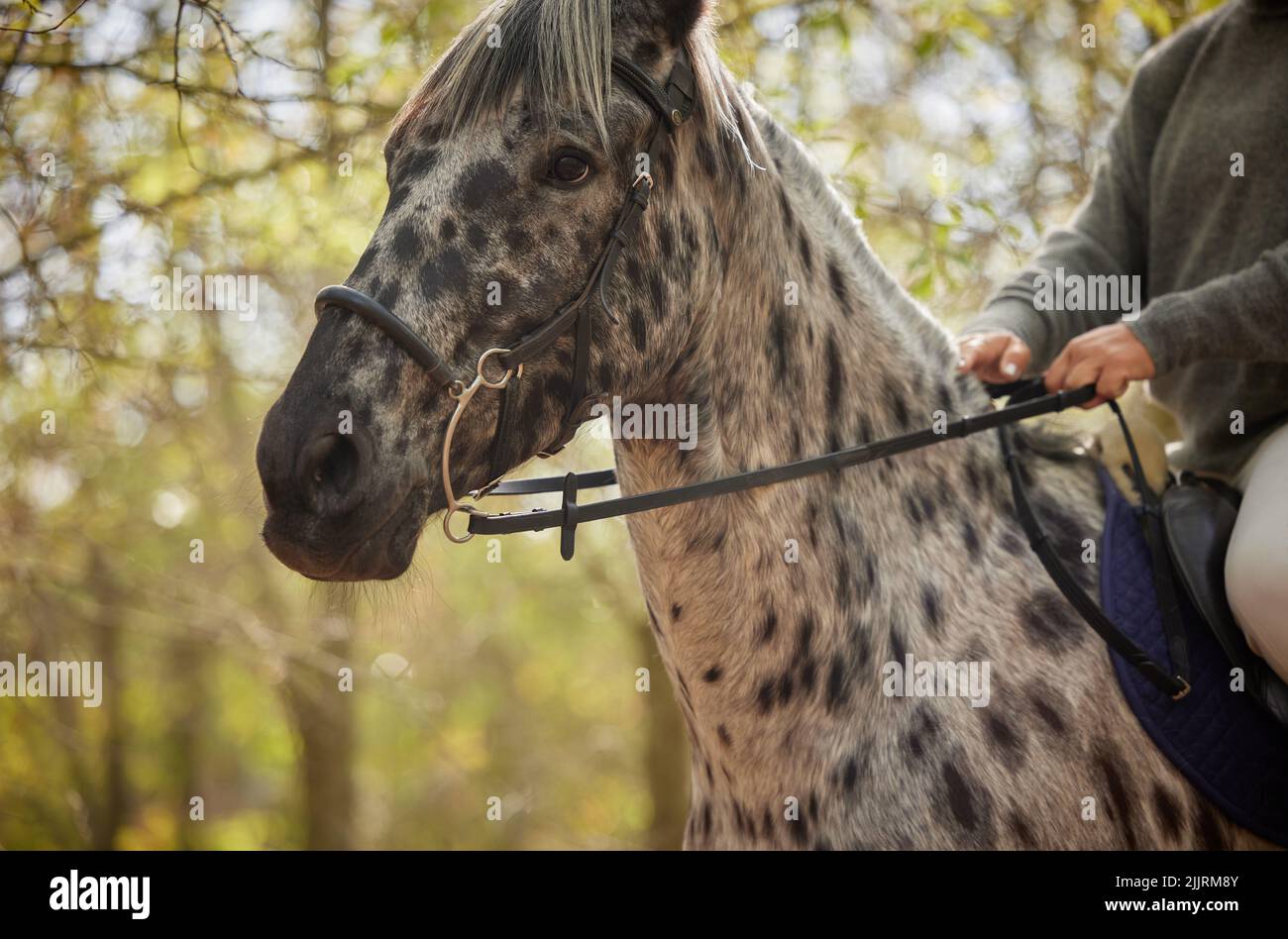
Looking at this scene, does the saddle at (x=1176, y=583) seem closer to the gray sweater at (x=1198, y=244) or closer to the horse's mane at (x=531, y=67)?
the gray sweater at (x=1198, y=244)

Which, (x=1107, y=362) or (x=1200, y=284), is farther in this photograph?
(x=1200, y=284)

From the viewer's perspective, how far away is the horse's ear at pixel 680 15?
2.34 metres

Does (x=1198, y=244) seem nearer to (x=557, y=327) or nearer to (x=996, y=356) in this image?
(x=996, y=356)

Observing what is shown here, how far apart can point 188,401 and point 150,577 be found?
1.27m

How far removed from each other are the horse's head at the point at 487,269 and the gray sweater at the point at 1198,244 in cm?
140

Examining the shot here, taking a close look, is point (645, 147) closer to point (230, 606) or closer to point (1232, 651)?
point (1232, 651)

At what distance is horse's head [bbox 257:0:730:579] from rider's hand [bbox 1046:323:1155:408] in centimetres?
110

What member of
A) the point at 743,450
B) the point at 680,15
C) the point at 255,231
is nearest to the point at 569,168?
the point at 680,15

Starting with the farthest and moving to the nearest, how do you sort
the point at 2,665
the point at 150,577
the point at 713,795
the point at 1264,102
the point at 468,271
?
the point at 150,577, the point at 2,665, the point at 1264,102, the point at 713,795, the point at 468,271

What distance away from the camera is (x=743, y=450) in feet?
8.06

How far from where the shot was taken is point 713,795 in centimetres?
268

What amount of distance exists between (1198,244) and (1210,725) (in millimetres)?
1489
